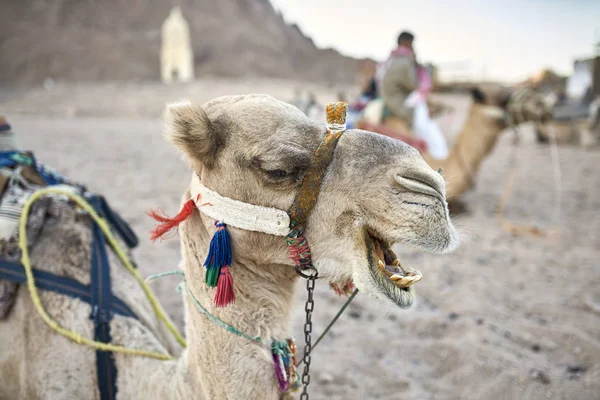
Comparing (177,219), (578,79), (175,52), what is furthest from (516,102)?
(175,52)

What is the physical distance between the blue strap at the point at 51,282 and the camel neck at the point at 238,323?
22.8 inches

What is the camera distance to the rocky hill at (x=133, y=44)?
44.7 metres

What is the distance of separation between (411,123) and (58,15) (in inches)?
2322

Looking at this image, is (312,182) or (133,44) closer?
(312,182)

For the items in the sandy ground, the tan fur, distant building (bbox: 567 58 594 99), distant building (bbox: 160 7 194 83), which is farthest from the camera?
distant building (bbox: 160 7 194 83)

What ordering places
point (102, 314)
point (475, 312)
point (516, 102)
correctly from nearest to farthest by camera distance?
point (102, 314) < point (475, 312) < point (516, 102)

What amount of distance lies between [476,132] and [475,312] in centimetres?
415

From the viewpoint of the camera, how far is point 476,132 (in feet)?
23.3

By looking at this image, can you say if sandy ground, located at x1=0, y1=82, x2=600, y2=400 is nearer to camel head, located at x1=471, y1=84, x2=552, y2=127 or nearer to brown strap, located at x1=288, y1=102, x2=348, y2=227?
brown strap, located at x1=288, y1=102, x2=348, y2=227

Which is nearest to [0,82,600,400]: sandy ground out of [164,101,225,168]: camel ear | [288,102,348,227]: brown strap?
[288,102,348,227]: brown strap

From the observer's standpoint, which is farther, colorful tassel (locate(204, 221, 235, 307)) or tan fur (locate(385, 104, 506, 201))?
tan fur (locate(385, 104, 506, 201))

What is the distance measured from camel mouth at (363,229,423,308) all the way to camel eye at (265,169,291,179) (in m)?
0.33

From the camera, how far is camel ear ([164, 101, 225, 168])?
144 cm

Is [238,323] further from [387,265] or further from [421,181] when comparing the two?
[421,181]
